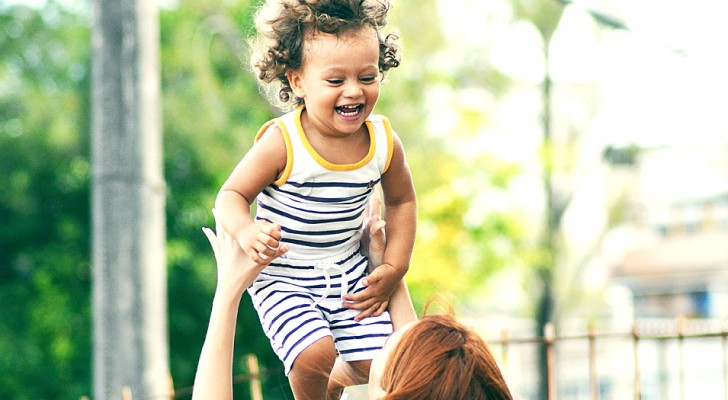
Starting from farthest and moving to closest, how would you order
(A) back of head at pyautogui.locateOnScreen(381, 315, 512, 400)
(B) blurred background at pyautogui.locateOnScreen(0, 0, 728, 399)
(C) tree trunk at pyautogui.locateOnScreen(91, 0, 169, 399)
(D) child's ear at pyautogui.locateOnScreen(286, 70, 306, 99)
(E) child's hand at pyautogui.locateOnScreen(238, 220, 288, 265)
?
(B) blurred background at pyautogui.locateOnScreen(0, 0, 728, 399) → (C) tree trunk at pyautogui.locateOnScreen(91, 0, 169, 399) → (D) child's ear at pyautogui.locateOnScreen(286, 70, 306, 99) → (E) child's hand at pyautogui.locateOnScreen(238, 220, 288, 265) → (A) back of head at pyautogui.locateOnScreen(381, 315, 512, 400)

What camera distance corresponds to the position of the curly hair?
1.60m

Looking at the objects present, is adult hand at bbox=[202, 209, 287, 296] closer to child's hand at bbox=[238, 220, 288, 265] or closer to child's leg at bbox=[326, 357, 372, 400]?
child's hand at bbox=[238, 220, 288, 265]

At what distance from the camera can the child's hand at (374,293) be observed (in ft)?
5.57

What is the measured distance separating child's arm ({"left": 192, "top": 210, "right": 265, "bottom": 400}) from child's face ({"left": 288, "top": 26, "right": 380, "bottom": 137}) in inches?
11.1

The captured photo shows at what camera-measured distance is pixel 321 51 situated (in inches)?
62.2

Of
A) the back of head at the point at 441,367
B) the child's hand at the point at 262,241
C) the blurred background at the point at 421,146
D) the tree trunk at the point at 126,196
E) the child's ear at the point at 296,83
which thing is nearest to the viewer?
the back of head at the point at 441,367

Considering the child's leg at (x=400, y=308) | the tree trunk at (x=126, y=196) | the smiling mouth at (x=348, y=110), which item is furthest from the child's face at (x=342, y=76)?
the tree trunk at (x=126, y=196)

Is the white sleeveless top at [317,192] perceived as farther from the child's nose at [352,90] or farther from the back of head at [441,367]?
the back of head at [441,367]

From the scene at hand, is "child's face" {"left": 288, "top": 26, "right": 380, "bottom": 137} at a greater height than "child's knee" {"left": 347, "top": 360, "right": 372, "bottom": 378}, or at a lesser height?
greater

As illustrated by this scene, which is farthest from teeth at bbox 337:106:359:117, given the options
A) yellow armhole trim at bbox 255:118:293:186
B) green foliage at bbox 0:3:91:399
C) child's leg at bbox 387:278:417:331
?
green foliage at bbox 0:3:91:399

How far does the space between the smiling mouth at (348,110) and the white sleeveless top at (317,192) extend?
0.08 metres

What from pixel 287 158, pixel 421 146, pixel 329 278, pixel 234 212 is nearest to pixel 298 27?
pixel 287 158

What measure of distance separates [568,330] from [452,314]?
46.3 feet

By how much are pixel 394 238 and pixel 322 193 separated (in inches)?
7.3
